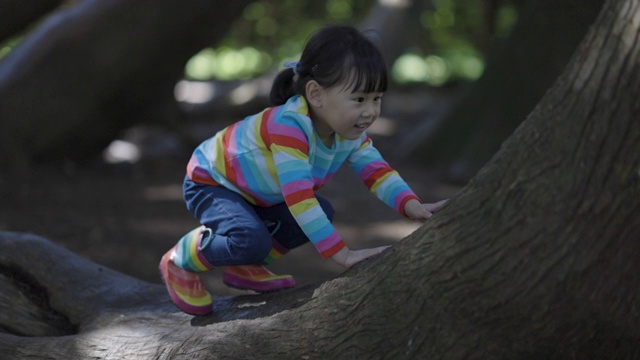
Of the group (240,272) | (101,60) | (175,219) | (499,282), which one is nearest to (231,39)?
(101,60)

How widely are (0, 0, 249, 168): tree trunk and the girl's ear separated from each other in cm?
457

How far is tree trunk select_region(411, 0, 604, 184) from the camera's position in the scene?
6926mm

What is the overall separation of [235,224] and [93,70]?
475cm

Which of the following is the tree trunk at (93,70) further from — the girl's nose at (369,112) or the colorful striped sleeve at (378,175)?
the girl's nose at (369,112)

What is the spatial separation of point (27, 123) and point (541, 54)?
4.11m

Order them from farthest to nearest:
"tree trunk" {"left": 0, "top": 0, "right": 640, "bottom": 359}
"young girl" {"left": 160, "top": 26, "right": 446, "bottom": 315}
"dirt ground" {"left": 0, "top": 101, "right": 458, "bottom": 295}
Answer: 1. "dirt ground" {"left": 0, "top": 101, "right": 458, "bottom": 295}
2. "young girl" {"left": 160, "top": 26, "right": 446, "bottom": 315}
3. "tree trunk" {"left": 0, "top": 0, "right": 640, "bottom": 359}

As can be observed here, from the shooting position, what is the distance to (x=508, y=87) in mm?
7672

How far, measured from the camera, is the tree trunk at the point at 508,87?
693 cm

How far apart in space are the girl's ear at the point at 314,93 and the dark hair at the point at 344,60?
0.06ft

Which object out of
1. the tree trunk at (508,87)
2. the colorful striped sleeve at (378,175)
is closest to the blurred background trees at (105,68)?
the tree trunk at (508,87)

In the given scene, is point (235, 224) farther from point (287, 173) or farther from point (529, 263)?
point (529, 263)

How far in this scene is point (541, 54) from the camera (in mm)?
7223

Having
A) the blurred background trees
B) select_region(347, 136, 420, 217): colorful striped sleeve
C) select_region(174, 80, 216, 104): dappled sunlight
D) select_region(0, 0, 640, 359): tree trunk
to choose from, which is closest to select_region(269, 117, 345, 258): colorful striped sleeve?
select_region(0, 0, 640, 359): tree trunk

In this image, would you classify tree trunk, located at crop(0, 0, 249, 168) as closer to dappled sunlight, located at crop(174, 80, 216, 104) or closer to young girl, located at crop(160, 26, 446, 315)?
dappled sunlight, located at crop(174, 80, 216, 104)
